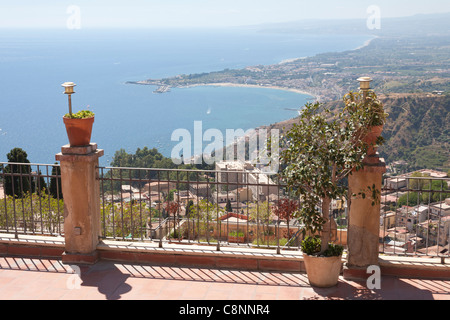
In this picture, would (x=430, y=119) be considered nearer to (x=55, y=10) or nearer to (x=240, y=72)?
(x=240, y=72)

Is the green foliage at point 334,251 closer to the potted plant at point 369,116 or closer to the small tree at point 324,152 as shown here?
the small tree at point 324,152

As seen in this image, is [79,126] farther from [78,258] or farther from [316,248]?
Result: [316,248]

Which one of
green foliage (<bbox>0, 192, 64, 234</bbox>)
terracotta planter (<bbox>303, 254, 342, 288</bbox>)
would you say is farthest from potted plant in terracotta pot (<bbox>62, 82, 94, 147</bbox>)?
terracotta planter (<bbox>303, 254, 342, 288</bbox>)

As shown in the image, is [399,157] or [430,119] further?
[430,119]

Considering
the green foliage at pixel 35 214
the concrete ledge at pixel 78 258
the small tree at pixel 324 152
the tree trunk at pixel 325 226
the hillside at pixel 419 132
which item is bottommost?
the hillside at pixel 419 132

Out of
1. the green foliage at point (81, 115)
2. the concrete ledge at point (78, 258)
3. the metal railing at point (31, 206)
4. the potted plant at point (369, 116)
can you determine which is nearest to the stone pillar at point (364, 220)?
the potted plant at point (369, 116)

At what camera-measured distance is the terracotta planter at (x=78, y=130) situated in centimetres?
527

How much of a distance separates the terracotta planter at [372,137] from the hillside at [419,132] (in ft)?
191

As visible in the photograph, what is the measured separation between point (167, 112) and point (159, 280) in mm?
117988

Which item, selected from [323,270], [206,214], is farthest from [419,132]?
[323,270]

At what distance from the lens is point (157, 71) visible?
173250 mm

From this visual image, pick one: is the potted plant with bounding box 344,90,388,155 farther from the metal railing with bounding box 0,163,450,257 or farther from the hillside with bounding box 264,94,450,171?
the hillside with bounding box 264,94,450,171

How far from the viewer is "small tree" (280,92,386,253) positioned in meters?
4.61
